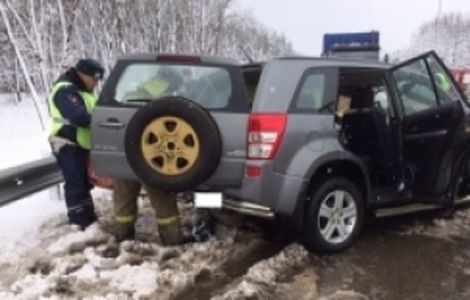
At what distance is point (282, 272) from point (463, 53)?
91402mm

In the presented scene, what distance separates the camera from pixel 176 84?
5164 mm

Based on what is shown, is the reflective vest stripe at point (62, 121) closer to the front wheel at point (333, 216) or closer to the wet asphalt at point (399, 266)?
the front wheel at point (333, 216)

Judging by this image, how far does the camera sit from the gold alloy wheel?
489 centimetres

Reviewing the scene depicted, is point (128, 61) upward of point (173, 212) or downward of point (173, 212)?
upward

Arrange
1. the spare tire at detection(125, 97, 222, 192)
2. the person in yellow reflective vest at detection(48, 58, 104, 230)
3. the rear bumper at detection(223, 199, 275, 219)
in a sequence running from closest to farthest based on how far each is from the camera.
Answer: the spare tire at detection(125, 97, 222, 192), the rear bumper at detection(223, 199, 275, 219), the person in yellow reflective vest at detection(48, 58, 104, 230)

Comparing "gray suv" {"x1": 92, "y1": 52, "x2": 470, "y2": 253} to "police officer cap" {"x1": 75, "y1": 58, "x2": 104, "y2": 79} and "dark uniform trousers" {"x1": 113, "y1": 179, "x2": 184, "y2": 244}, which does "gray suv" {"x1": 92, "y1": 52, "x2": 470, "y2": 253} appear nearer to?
"dark uniform trousers" {"x1": 113, "y1": 179, "x2": 184, "y2": 244}

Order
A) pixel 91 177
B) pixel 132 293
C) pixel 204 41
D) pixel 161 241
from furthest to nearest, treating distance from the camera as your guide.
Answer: pixel 204 41 < pixel 91 177 < pixel 161 241 < pixel 132 293

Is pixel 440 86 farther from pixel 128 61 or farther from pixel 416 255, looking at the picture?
pixel 128 61

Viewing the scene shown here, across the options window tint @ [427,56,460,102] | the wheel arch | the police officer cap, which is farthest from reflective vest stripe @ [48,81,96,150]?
window tint @ [427,56,460,102]

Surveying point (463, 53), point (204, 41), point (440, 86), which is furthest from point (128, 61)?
point (463, 53)

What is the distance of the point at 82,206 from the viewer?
602cm

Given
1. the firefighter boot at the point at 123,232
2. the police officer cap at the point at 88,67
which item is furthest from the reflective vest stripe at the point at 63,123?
the firefighter boot at the point at 123,232

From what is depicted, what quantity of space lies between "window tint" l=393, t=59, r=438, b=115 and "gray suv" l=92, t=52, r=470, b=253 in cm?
1

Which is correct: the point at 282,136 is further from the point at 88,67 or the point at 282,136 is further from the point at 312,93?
the point at 88,67
